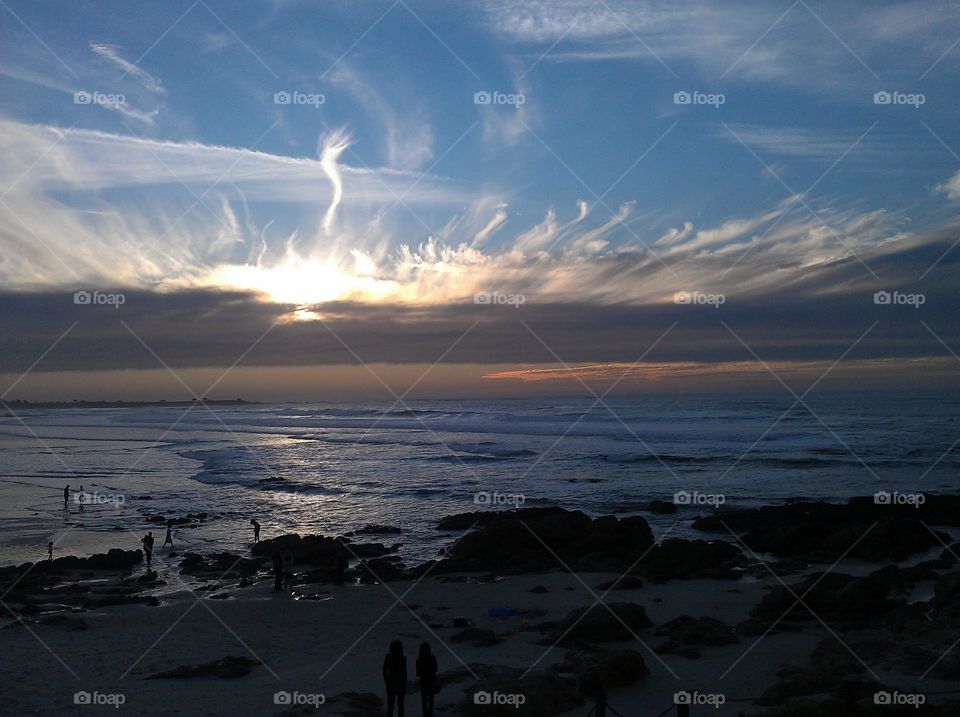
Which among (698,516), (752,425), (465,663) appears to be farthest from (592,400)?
(465,663)

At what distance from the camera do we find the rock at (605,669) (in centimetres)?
1084

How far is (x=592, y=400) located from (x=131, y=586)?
117127mm

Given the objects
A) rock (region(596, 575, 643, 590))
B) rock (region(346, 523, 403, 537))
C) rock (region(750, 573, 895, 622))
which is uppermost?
rock (region(346, 523, 403, 537))

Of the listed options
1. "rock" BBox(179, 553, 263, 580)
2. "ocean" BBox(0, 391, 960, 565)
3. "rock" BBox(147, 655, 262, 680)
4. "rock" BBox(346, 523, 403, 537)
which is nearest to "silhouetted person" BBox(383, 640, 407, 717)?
"rock" BBox(147, 655, 262, 680)

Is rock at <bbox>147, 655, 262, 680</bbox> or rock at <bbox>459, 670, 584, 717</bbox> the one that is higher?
rock at <bbox>147, 655, 262, 680</bbox>

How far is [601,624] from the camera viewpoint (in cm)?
1405

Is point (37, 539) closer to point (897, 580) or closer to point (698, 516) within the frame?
point (698, 516)

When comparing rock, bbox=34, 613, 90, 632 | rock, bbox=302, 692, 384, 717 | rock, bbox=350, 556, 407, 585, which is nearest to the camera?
rock, bbox=302, 692, 384, 717

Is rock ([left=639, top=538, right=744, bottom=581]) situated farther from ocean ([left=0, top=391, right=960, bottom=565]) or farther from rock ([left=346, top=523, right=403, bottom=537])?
rock ([left=346, top=523, right=403, bottom=537])

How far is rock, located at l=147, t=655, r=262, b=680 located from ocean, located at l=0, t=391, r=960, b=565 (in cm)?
1079

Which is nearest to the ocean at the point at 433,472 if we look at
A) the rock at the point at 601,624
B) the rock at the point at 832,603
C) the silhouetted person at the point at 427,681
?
the rock at the point at 601,624

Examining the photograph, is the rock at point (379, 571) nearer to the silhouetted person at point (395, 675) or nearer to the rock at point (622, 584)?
the rock at point (622, 584)

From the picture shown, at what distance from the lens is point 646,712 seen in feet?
33.6

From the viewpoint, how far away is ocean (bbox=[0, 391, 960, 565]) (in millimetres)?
29000
